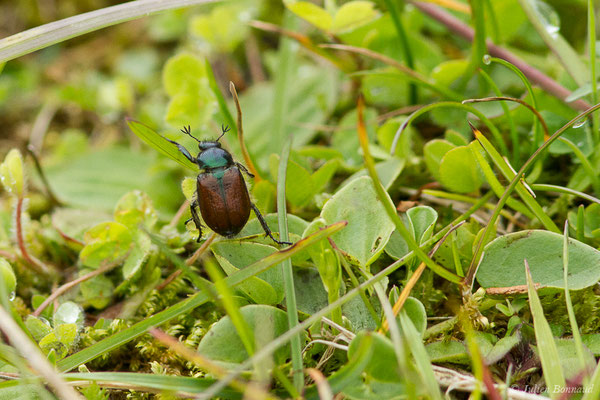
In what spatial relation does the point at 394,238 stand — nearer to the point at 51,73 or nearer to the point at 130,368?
the point at 130,368

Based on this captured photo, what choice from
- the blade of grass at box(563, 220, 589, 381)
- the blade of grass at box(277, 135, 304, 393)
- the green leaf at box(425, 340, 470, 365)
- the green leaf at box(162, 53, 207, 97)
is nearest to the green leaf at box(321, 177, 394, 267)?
the blade of grass at box(277, 135, 304, 393)

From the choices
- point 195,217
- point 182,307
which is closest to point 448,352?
point 182,307

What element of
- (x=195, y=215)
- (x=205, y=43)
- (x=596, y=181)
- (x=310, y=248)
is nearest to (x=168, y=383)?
(x=310, y=248)

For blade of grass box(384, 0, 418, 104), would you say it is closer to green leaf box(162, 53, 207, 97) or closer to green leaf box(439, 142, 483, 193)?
green leaf box(439, 142, 483, 193)

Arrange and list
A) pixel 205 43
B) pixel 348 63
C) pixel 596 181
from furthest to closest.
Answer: pixel 205 43 → pixel 348 63 → pixel 596 181

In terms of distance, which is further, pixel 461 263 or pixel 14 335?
pixel 461 263

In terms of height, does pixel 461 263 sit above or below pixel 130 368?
above

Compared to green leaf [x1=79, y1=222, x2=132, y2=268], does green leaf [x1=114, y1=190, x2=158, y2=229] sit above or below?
above
